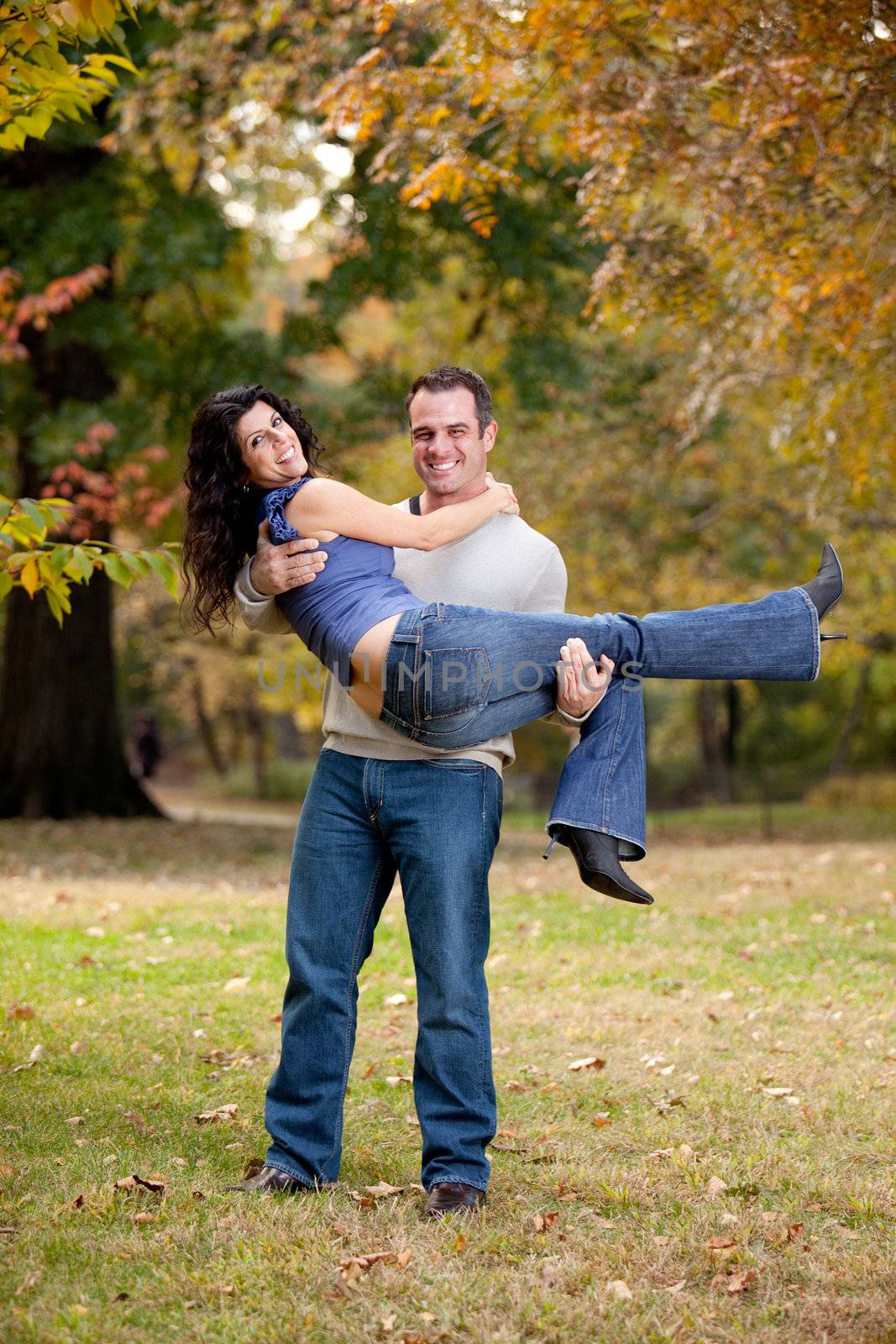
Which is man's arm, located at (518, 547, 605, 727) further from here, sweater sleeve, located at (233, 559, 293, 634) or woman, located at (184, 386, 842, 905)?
sweater sleeve, located at (233, 559, 293, 634)

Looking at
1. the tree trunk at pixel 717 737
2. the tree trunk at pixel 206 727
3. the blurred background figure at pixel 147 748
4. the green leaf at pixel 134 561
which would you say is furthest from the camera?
the tree trunk at pixel 206 727

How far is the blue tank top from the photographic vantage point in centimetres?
350

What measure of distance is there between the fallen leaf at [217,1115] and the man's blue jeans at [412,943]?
30.3 inches

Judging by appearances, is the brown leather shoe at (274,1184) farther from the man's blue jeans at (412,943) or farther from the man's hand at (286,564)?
the man's hand at (286,564)

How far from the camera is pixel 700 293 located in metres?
7.66

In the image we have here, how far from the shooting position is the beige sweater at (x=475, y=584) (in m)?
3.67

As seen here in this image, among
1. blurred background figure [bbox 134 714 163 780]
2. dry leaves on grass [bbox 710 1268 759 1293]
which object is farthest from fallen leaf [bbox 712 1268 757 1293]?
blurred background figure [bbox 134 714 163 780]

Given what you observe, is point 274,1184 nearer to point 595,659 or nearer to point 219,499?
point 595,659

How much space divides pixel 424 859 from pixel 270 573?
90 cm

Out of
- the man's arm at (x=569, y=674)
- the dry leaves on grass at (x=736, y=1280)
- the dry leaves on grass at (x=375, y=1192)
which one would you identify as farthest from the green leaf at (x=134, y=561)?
the dry leaves on grass at (x=736, y=1280)

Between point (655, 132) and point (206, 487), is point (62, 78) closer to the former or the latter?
point (206, 487)

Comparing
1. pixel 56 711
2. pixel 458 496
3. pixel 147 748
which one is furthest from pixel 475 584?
pixel 147 748

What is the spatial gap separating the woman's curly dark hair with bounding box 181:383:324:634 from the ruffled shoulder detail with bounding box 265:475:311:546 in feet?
0.41

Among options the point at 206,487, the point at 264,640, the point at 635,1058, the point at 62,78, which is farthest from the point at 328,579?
the point at 264,640
